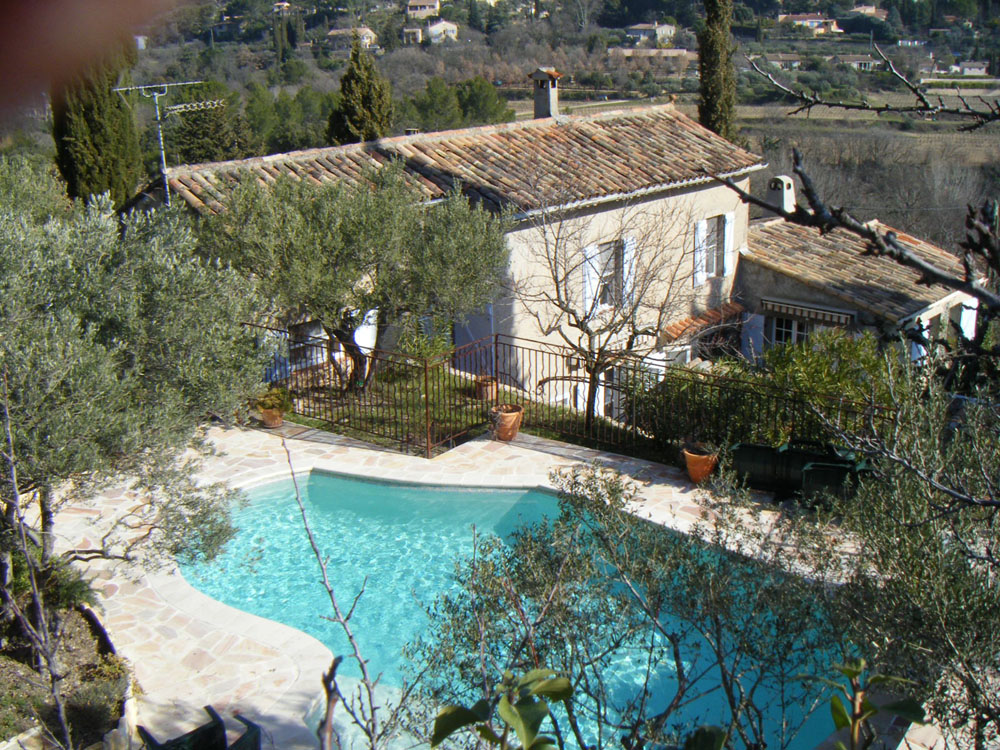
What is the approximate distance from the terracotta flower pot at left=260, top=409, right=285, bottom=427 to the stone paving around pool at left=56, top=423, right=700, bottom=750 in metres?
0.21

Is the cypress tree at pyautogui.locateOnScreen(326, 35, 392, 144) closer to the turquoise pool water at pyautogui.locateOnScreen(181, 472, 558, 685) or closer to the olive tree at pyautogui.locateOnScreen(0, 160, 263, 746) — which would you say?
the turquoise pool water at pyautogui.locateOnScreen(181, 472, 558, 685)

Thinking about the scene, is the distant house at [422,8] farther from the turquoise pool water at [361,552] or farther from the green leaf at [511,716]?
the green leaf at [511,716]

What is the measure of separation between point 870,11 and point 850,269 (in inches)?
1758

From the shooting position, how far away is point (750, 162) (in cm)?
2120

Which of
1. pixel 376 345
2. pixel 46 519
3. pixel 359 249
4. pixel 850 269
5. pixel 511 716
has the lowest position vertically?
pixel 376 345

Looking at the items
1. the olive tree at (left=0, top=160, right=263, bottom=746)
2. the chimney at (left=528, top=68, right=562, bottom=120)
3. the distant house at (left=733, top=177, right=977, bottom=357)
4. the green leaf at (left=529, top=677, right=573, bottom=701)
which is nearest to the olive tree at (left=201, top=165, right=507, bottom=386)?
the olive tree at (left=0, top=160, right=263, bottom=746)

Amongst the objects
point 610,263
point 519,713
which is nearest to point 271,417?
point 610,263

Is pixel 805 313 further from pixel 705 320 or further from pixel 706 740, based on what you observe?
pixel 706 740

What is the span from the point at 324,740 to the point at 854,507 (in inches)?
196

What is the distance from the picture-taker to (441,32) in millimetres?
71562

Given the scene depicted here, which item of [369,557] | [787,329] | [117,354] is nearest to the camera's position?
[117,354]

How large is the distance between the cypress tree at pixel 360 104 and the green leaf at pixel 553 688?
21.4 meters

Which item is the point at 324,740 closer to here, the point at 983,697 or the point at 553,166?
the point at 983,697

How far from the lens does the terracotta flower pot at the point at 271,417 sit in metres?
14.8
